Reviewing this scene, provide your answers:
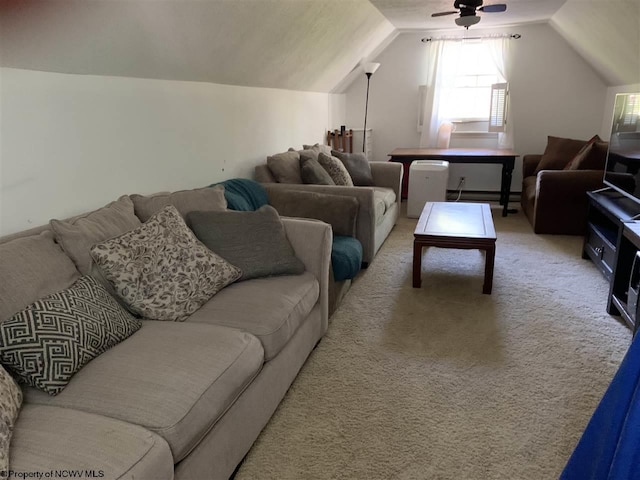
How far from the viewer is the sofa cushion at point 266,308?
1.81m

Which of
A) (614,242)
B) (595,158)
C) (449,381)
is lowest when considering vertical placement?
(449,381)

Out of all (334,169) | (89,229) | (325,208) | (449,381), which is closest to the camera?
(89,229)

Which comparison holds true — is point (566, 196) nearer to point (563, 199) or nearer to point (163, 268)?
point (563, 199)

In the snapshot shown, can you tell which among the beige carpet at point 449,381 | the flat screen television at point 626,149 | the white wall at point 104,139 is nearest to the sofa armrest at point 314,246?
the beige carpet at point 449,381

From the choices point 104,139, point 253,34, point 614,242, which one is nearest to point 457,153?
point 614,242

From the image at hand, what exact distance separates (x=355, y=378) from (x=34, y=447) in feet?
4.46

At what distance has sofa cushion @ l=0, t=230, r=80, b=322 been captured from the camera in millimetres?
1460

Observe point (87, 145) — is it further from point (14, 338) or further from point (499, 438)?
point (499, 438)

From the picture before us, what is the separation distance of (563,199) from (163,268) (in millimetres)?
3767

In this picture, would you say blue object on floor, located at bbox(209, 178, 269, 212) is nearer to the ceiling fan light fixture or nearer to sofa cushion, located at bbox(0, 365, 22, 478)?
sofa cushion, located at bbox(0, 365, 22, 478)

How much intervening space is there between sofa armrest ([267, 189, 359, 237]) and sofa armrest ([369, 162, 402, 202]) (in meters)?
1.48

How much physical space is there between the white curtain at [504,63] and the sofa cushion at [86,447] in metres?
5.68

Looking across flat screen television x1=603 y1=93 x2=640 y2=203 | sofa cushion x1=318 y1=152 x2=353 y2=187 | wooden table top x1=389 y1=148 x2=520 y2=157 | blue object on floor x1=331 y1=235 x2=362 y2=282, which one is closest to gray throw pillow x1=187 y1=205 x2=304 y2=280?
blue object on floor x1=331 y1=235 x2=362 y2=282

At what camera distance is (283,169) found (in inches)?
147
